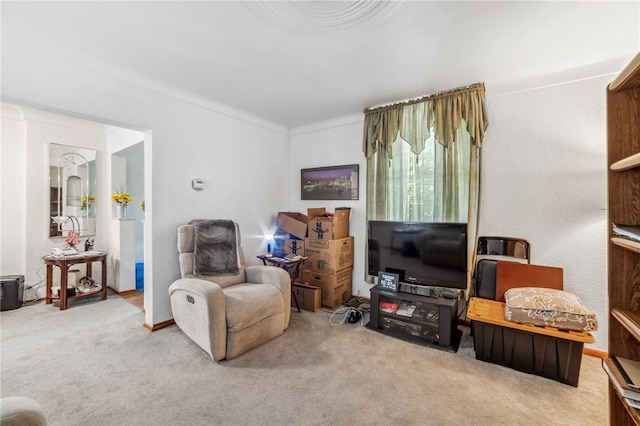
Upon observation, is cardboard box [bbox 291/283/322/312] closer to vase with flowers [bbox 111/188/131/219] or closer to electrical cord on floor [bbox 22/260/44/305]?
vase with flowers [bbox 111/188/131/219]

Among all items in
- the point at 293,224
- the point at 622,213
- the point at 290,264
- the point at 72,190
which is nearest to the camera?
the point at 622,213

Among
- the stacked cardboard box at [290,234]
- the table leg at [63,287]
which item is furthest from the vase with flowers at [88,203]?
the stacked cardboard box at [290,234]

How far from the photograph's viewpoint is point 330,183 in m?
3.84

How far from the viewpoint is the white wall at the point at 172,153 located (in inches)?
85.4

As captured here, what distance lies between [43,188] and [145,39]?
3173mm

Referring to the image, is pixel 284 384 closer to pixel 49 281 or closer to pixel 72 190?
pixel 49 281

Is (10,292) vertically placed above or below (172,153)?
below

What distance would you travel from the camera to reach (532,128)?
2574 mm

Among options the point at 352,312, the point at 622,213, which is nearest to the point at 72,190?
the point at 352,312

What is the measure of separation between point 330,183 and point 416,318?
2053 mm

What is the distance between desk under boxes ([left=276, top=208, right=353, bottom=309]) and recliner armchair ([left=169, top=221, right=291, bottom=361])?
28.0 inches

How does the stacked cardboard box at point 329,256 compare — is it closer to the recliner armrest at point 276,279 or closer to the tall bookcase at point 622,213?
the recliner armrest at point 276,279

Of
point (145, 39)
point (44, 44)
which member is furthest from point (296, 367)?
point (44, 44)

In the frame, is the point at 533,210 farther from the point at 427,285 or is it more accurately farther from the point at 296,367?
Answer: the point at 296,367
